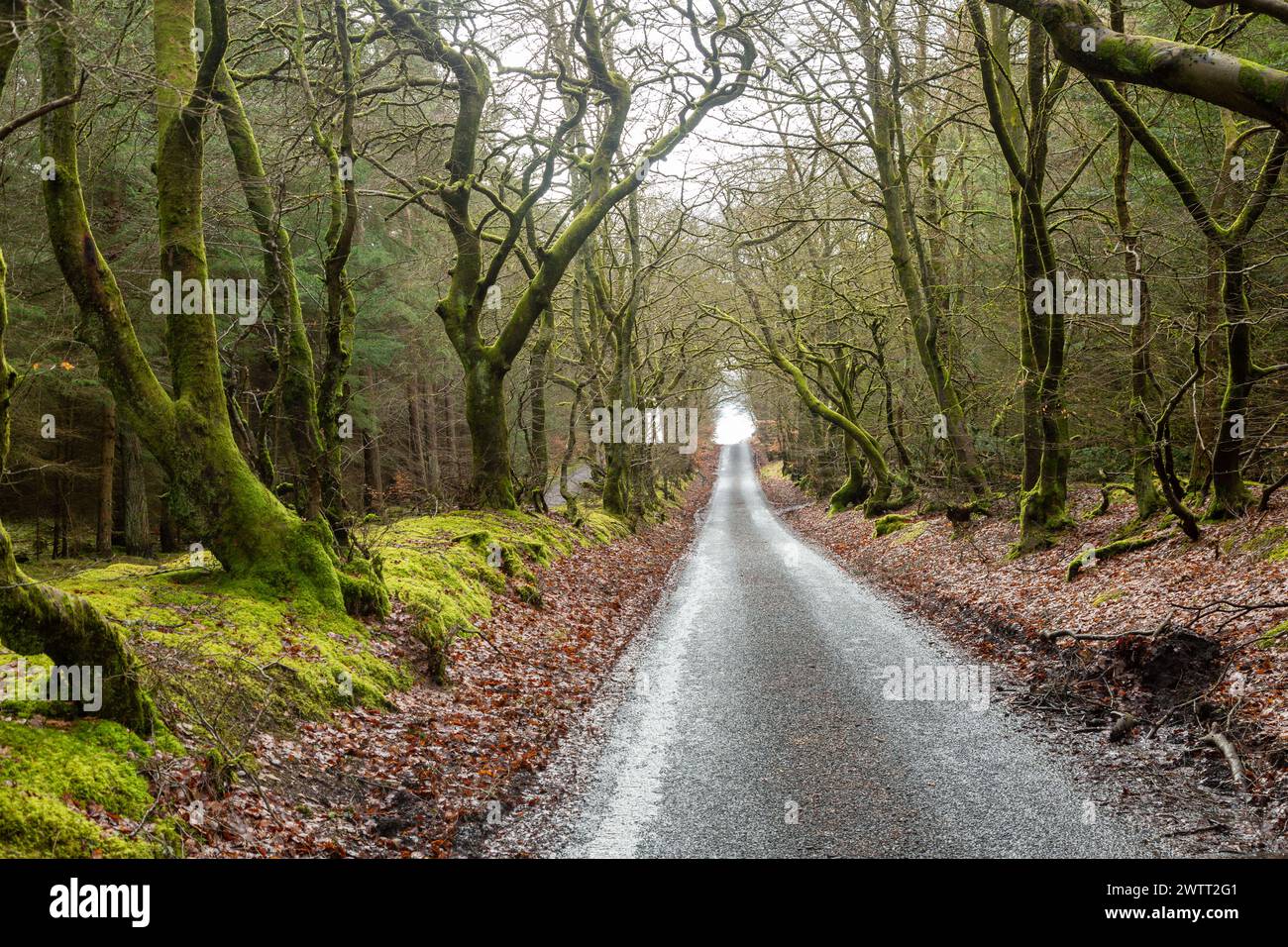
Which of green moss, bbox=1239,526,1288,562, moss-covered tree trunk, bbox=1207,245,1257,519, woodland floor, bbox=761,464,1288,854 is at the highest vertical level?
moss-covered tree trunk, bbox=1207,245,1257,519

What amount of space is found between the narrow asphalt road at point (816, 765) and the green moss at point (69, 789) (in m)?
2.46

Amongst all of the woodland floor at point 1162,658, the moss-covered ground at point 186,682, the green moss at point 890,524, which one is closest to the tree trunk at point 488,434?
the moss-covered ground at point 186,682

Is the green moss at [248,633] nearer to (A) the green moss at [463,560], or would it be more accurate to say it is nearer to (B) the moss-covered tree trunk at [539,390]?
(A) the green moss at [463,560]

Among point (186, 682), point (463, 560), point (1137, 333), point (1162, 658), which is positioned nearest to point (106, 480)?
point (463, 560)

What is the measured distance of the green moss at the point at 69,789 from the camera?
395 centimetres

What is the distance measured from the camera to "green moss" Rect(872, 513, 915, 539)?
2162 centimetres

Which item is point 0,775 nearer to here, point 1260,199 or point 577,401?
point 1260,199

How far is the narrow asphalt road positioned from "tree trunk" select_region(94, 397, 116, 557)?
43.9 ft

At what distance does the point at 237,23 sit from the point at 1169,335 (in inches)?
553

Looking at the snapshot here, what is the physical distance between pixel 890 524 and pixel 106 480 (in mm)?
18706

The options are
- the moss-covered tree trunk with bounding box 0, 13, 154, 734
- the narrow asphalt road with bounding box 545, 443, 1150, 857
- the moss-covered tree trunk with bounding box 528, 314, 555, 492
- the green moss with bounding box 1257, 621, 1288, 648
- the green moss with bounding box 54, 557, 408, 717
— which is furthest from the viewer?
the moss-covered tree trunk with bounding box 528, 314, 555, 492

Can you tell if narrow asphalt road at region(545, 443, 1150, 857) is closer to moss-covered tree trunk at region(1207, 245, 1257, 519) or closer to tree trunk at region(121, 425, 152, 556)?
moss-covered tree trunk at region(1207, 245, 1257, 519)

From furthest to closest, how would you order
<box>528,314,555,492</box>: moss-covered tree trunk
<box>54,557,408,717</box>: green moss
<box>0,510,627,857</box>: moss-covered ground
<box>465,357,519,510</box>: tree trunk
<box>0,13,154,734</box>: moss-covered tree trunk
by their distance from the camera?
<box>528,314,555,492</box>: moss-covered tree trunk → <box>465,357,519,510</box>: tree trunk → <box>54,557,408,717</box>: green moss → <box>0,13,154,734</box>: moss-covered tree trunk → <box>0,510,627,857</box>: moss-covered ground

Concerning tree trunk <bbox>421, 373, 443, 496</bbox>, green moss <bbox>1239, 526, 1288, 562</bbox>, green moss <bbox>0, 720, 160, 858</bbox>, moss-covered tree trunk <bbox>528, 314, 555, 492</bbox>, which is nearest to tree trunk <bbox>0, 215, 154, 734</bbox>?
green moss <bbox>0, 720, 160, 858</bbox>
